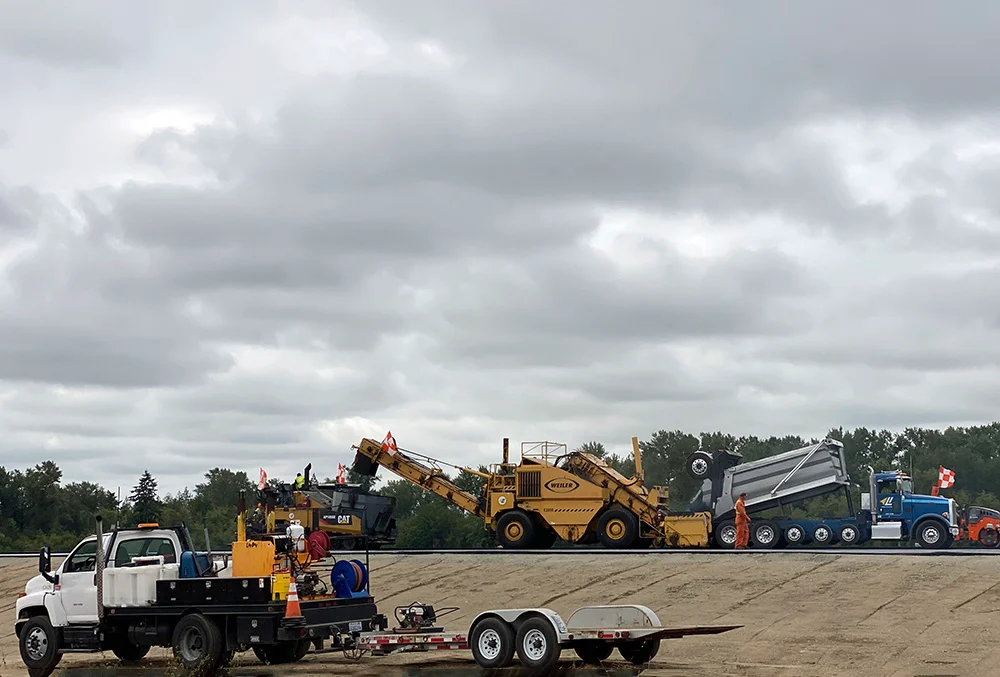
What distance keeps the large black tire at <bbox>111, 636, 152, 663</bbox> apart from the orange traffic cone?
2946 millimetres

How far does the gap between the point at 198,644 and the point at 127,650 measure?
208cm

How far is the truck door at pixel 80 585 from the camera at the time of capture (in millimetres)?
21359

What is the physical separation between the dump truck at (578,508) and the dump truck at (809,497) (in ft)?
3.11

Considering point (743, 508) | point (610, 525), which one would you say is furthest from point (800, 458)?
point (610, 525)

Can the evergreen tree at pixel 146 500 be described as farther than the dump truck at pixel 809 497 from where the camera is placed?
Yes

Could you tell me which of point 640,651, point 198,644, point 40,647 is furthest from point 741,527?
point 40,647

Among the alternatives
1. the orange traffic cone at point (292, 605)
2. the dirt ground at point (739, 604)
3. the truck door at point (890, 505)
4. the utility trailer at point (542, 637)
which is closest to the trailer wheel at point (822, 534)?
the truck door at point (890, 505)

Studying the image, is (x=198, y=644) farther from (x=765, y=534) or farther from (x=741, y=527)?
(x=765, y=534)

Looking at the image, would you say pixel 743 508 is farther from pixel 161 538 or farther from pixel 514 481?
pixel 161 538

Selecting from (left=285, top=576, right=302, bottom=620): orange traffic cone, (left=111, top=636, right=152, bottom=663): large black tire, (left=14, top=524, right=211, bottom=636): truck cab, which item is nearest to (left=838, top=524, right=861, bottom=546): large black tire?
(left=14, top=524, right=211, bottom=636): truck cab

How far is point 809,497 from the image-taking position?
39125mm

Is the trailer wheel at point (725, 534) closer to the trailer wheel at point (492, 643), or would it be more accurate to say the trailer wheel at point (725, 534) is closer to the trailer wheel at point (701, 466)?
the trailer wheel at point (701, 466)

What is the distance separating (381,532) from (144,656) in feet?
75.2

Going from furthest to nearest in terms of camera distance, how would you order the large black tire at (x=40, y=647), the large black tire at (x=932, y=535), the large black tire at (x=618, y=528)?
1. the large black tire at (x=932, y=535)
2. the large black tire at (x=618, y=528)
3. the large black tire at (x=40, y=647)
